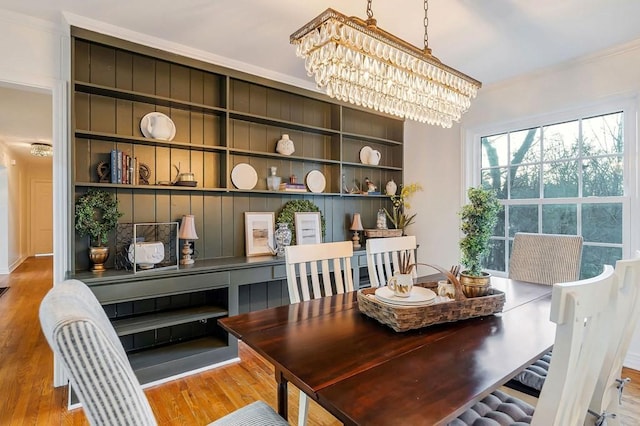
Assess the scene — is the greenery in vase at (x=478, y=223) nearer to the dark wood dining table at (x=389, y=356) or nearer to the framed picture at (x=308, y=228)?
the dark wood dining table at (x=389, y=356)

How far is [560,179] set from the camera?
299 centimetres

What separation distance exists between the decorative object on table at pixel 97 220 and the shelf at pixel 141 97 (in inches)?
27.9

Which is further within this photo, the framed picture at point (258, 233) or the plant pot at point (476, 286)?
the framed picture at point (258, 233)

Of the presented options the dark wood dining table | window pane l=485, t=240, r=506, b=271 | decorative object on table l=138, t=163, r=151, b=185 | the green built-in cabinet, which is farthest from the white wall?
decorative object on table l=138, t=163, r=151, b=185

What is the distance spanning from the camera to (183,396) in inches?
88.1

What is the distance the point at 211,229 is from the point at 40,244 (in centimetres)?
889

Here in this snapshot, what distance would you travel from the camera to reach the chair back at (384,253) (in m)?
2.28

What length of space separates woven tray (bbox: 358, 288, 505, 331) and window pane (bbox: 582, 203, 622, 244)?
6.07 feet

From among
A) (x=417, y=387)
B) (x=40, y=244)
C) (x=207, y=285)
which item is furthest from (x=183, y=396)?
(x=40, y=244)

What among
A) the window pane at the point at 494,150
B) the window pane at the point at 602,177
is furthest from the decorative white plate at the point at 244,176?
the window pane at the point at 602,177

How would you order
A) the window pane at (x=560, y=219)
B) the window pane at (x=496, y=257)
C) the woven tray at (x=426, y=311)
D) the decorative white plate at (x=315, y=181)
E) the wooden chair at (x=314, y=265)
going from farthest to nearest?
the decorative white plate at (x=315, y=181)
the window pane at (x=496, y=257)
the window pane at (x=560, y=219)
the wooden chair at (x=314, y=265)
the woven tray at (x=426, y=311)

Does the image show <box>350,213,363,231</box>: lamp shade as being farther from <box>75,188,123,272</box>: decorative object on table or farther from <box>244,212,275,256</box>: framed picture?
<box>75,188,123,272</box>: decorative object on table

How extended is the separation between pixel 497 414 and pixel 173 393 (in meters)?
2.00

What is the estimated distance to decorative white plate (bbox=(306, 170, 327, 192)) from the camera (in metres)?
3.58
